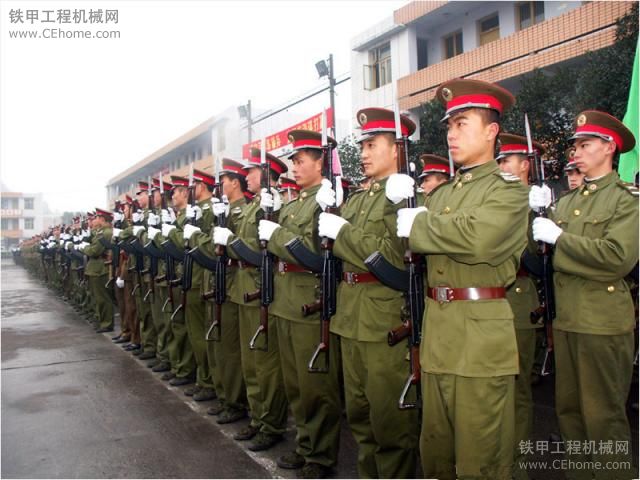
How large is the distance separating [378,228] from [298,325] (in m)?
0.94

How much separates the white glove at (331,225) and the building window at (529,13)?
1239 cm

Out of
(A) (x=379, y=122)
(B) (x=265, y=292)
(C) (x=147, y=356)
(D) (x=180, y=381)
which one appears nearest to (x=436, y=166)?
(A) (x=379, y=122)

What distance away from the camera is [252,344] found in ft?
12.7

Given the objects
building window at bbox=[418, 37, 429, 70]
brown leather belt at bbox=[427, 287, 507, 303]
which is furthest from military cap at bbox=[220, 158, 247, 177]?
building window at bbox=[418, 37, 429, 70]

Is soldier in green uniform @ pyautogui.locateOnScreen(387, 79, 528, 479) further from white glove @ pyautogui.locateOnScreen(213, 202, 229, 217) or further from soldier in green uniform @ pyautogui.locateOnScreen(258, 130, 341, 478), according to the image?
white glove @ pyautogui.locateOnScreen(213, 202, 229, 217)

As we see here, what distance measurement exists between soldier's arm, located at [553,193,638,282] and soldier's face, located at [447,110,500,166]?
832 millimetres

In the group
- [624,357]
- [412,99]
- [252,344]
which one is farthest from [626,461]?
[412,99]

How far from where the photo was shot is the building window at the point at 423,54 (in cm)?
1635

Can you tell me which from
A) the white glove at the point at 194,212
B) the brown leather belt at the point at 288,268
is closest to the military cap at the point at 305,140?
the brown leather belt at the point at 288,268

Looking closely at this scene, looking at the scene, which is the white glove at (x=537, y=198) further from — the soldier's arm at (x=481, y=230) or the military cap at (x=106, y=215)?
the military cap at (x=106, y=215)

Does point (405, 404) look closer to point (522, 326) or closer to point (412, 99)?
point (522, 326)

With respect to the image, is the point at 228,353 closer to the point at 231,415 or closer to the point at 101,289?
the point at 231,415

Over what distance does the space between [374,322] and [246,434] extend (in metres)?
1.77

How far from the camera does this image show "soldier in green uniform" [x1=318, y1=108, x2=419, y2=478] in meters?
2.99
